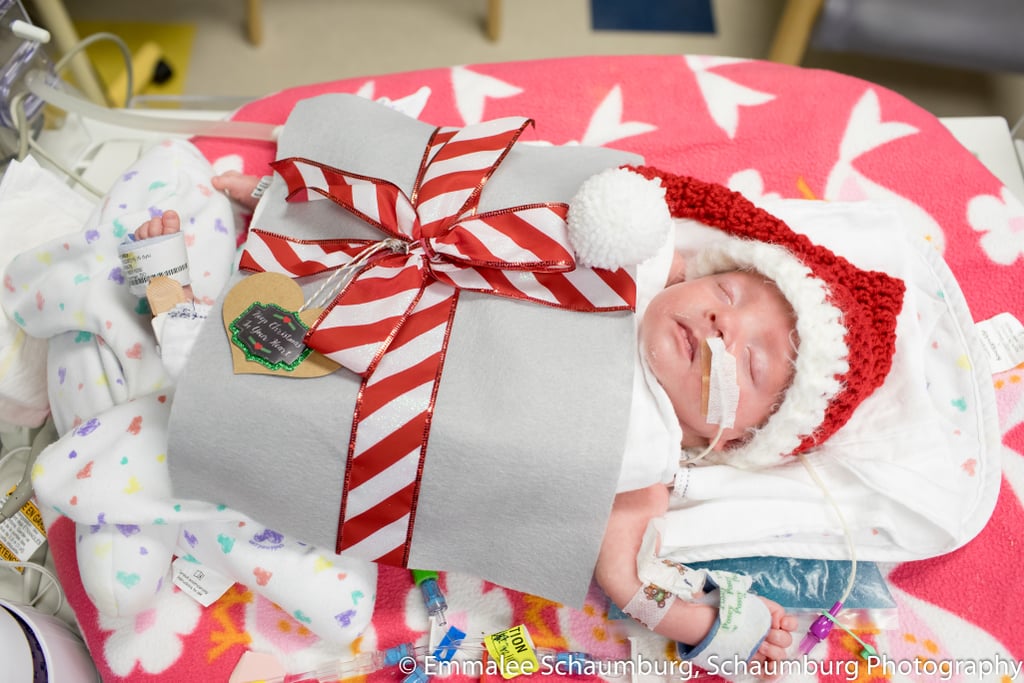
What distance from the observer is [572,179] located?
1.22 m

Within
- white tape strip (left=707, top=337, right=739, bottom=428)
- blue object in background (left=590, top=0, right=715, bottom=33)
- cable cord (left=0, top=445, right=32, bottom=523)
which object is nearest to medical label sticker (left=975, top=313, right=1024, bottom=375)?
white tape strip (left=707, top=337, right=739, bottom=428)

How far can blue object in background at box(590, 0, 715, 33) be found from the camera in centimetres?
256

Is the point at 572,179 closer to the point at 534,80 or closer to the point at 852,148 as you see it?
the point at 534,80

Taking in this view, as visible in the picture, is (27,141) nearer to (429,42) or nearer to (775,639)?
(429,42)

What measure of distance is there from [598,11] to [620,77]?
1.13 m

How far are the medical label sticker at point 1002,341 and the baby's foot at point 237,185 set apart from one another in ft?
4.32

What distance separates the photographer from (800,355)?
109 cm

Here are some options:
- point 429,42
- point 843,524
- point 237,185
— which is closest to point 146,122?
point 237,185

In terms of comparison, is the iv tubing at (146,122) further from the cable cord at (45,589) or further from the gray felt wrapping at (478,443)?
the cable cord at (45,589)

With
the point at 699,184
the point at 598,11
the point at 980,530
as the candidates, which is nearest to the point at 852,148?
the point at 699,184

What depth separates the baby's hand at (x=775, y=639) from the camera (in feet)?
3.82

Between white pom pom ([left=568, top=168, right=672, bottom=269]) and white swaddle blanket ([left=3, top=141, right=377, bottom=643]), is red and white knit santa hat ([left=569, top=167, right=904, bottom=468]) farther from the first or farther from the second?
white swaddle blanket ([left=3, top=141, right=377, bottom=643])

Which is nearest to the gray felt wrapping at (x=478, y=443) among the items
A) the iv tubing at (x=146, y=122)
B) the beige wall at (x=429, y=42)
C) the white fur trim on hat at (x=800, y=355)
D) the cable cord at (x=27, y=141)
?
the white fur trim on hat at (x=800, y=355)

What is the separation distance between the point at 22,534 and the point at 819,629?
1.33 metres
